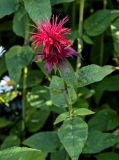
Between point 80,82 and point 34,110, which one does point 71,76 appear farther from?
point 34,110

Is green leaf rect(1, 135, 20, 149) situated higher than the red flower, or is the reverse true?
the red flower

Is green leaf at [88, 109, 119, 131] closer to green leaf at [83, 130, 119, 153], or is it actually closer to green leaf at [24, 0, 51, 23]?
green leaf at [83, 130, 119, 153]

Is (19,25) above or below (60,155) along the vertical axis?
above

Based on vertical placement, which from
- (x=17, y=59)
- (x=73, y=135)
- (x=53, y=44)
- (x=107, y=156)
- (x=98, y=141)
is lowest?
(x=107, y=156)

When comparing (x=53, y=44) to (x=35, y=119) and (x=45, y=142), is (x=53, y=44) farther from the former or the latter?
(x=35, y=119)

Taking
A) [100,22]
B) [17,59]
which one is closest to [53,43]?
[17,59]

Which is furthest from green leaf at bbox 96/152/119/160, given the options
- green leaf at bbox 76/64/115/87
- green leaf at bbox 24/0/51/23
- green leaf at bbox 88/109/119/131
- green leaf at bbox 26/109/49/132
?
green leaf at bbox 24/0/51/23

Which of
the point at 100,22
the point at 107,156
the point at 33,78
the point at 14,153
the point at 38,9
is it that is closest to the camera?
the point at 14,153
